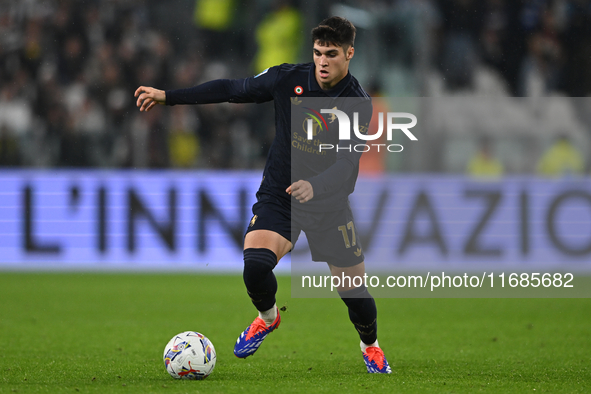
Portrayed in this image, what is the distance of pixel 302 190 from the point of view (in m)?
3.79

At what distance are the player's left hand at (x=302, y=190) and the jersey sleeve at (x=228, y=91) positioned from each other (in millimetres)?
889

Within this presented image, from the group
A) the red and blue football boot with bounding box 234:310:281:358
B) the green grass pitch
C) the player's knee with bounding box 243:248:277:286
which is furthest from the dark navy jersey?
the green grass pitch

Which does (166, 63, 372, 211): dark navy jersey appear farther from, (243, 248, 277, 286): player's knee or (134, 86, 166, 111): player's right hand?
(243, 248, 277, 286): player's knee

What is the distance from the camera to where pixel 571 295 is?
346 inches

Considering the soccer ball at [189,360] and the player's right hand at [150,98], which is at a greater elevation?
the player's right hand at [150,98]

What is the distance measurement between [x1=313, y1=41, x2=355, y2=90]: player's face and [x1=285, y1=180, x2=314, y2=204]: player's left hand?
31.0 inches

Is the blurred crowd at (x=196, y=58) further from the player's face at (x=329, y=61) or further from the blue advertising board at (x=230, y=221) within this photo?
the player's face at (x=329, y=61)

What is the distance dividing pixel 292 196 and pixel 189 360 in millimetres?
1057

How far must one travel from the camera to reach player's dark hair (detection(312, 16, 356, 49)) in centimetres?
423

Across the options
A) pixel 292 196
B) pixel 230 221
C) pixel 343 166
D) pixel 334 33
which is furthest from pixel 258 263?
pixel 230 221

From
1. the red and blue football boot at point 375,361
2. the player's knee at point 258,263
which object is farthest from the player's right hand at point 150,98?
the red and blue football boot at point 375,361

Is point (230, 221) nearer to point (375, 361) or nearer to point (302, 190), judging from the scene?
point (375, 361)

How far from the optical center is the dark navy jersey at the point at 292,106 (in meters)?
4.39

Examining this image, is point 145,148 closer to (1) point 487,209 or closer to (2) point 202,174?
(2) point 202,174
